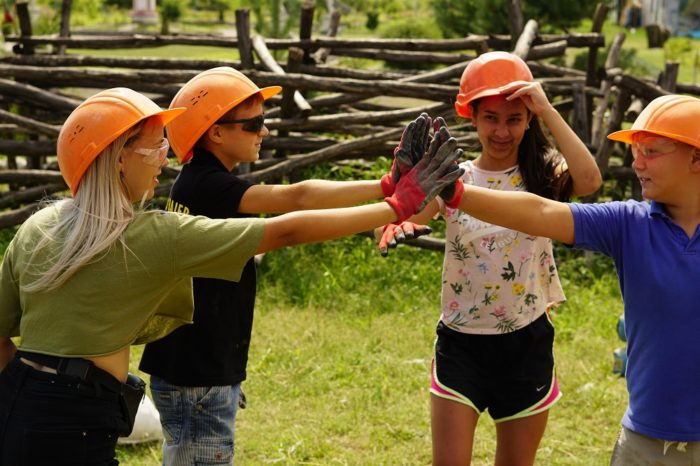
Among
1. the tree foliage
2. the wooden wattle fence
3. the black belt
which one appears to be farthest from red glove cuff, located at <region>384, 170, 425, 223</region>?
the tree foliage

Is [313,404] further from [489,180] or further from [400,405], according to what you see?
[489,180]

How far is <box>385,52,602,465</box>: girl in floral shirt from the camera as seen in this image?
12.2ft

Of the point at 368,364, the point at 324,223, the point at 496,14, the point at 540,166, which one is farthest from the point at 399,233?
the point at 496,14

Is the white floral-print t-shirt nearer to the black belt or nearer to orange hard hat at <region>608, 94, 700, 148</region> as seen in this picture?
orange hard hat at <region>608, 94, 700, 148</region>

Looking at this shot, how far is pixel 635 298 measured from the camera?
3066 millimetres

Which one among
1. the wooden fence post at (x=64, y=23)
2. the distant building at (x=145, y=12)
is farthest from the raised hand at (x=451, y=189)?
the distant building at (x=145, y=12)

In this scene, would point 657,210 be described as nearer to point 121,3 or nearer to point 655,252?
point 655,252

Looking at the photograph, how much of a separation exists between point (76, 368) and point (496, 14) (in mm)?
16479

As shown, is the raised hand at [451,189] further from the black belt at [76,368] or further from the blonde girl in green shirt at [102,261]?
the black belt at [76,368]

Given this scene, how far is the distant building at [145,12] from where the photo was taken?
4338 cm

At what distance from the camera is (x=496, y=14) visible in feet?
60.6

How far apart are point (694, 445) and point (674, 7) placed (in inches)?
1601

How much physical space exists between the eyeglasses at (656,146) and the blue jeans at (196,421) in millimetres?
1616

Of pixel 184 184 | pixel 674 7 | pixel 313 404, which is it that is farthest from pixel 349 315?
pixel 674 7
